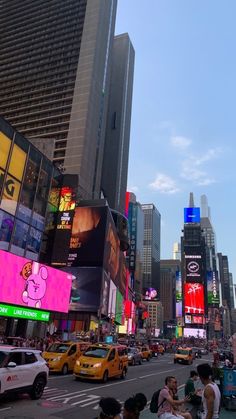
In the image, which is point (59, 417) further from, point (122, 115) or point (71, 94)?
point (122, 115)

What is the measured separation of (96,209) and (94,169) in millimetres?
29773

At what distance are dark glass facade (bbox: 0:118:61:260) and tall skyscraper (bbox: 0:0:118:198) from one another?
39.7 m

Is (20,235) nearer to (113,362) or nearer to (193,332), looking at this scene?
(113,362)

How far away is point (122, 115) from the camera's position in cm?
13475

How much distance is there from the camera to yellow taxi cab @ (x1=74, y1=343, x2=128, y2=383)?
57.8 ft

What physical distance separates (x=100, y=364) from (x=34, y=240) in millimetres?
27562

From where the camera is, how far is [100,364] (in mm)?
18062

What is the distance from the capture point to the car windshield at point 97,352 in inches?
738

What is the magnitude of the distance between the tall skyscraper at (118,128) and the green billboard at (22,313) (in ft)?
282

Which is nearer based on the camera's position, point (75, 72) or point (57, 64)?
point (75, 72)

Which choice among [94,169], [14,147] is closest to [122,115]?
[94,169]

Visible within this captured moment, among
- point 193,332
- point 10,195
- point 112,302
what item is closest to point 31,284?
point 10,195

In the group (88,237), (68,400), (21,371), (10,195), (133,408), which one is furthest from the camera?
(88,237)

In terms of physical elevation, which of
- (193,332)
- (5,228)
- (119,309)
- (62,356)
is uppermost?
(193,332)
